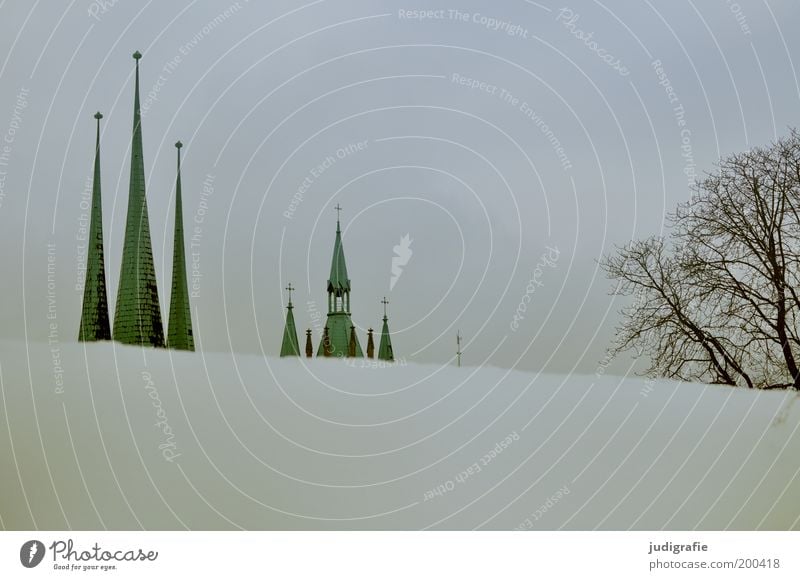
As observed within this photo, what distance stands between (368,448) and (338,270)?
673 millimetres

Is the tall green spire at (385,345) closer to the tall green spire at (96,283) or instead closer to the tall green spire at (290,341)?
the tall green spire at (290,341)

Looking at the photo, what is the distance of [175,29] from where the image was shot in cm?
392

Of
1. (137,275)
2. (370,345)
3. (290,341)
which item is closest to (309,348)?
(290,341)

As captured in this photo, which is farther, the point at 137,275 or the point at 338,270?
the point at 338,270

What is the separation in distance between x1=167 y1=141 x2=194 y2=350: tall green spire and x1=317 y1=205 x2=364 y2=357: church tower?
19.4 inches

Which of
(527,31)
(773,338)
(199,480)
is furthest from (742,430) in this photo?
(199,480)

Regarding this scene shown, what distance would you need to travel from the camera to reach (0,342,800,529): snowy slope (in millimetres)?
3771

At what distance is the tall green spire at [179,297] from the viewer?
388 centimetres

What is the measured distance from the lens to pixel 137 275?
3883 mm

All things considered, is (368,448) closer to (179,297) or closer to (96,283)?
(179,297)

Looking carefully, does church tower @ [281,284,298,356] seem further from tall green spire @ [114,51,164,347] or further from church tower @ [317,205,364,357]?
tall green spire @ [114,51,164,347]

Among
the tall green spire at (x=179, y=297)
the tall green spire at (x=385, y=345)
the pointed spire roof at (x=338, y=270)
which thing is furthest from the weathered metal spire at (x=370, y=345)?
the tall green spire at (x=179, y=297)

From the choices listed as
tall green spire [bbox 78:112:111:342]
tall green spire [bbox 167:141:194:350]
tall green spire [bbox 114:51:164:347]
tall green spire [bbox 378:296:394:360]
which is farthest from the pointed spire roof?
tall green spire [bbox 78:112:111:342]

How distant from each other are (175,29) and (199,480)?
1.65 meters
